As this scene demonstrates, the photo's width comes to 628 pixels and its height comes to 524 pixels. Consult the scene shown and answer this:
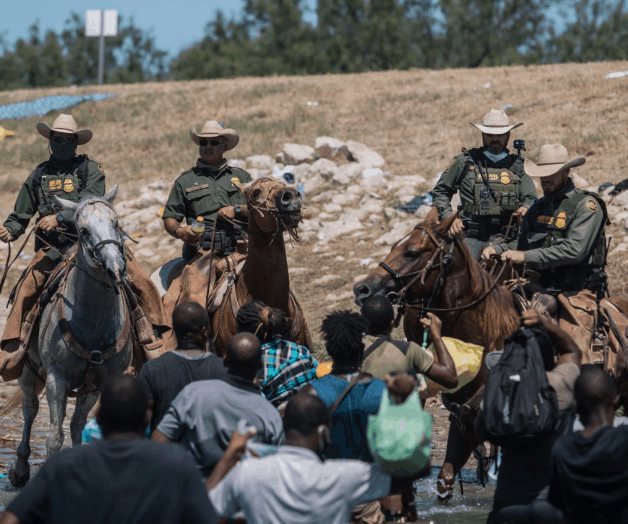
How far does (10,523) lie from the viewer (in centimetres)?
513

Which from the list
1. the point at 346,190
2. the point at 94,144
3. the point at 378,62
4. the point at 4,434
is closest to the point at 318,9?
the point at 378,62

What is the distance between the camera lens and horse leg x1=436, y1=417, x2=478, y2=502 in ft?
32.6

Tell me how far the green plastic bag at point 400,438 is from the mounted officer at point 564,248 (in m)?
4.51

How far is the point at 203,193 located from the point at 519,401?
5.96m

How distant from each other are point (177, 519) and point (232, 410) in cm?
125

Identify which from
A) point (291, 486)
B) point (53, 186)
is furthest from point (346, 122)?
point (291, 486)

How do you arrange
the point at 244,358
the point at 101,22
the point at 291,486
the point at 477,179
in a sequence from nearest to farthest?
1. the point at 291,486
2. the point at 244,358
3. the point at 477,179
4. the point at 101,22

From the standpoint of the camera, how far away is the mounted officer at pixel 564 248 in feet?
33.4

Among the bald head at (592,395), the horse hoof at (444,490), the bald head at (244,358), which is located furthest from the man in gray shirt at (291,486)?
the horse hoof at (444,490)

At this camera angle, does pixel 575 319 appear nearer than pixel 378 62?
Yes

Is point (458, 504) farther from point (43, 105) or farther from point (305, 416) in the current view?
point (43, 105)

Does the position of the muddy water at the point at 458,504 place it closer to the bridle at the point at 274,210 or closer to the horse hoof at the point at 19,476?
the bridle at the point at 274,210

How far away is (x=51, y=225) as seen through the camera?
1079cm

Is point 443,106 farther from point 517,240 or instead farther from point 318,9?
point 318,9
